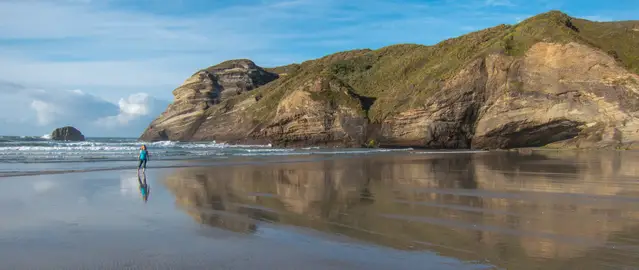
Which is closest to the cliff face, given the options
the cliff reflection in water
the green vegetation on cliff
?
the green vegetation on cliff

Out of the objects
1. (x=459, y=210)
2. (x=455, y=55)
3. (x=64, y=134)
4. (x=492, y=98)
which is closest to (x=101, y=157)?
(x=459, y=210)

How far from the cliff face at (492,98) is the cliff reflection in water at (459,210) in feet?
87.9

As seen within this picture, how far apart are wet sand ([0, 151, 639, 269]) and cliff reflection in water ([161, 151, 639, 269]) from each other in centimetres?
3

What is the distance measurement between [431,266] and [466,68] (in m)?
48.5

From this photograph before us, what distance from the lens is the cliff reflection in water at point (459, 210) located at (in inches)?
283

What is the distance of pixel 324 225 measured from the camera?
360 inches

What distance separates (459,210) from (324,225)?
3421 millimetres

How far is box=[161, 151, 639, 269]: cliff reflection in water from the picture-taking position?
7.20 meters

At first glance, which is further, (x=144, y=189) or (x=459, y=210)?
(x=144, y=189)

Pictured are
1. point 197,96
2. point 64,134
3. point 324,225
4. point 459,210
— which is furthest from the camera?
point 64,134

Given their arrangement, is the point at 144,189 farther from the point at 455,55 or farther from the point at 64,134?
the point at 64,134

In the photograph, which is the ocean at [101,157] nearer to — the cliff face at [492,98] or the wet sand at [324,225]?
the wet sand at [324,225]

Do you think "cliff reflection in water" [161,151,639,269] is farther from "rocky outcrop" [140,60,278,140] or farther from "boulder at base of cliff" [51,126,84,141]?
"boulder at base of cliff" [51,126,84,141]

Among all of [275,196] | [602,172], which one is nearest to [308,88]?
[602,172]
